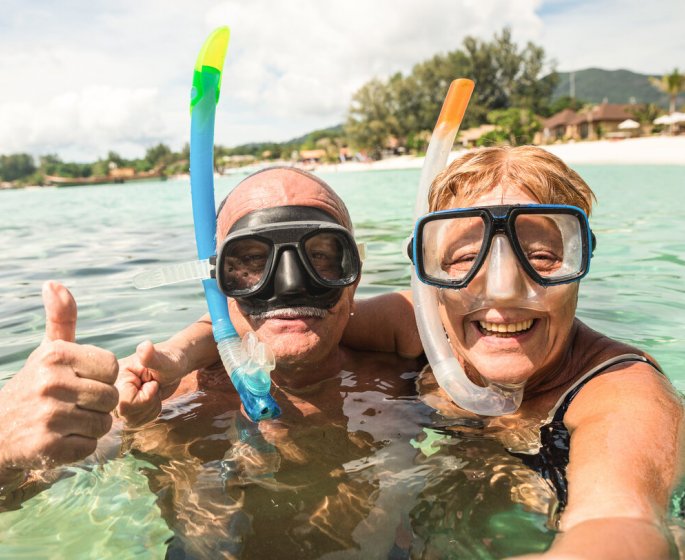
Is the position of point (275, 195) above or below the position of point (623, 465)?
above

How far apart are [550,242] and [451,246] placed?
0.32 m

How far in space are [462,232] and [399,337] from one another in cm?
93

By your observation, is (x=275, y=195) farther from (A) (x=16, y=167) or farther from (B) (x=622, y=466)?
(A) (x=16, y=167)

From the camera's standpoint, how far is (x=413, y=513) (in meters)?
1.81

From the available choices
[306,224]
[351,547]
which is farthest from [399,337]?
[351,547]

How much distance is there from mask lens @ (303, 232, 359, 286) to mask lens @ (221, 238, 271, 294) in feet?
0.60

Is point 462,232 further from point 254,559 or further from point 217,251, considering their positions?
point 254,559

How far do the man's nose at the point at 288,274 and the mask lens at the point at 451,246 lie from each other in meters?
0.45

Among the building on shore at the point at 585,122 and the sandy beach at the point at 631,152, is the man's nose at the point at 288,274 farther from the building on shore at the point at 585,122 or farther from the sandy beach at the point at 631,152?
the building on shore at the point at 585,122

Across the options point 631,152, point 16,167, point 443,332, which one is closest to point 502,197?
point 443,332

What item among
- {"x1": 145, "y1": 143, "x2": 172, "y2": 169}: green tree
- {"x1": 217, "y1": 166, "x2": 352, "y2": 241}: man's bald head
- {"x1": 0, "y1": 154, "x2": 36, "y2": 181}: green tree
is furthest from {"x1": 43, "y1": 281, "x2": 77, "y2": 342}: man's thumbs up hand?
{"x1": 0, "y1": 154, "x2": 36, "y2": 181}: green tree

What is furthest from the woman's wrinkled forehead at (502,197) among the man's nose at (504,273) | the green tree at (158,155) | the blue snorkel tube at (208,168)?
the green tree at (158,155)

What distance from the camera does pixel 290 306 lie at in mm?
2215

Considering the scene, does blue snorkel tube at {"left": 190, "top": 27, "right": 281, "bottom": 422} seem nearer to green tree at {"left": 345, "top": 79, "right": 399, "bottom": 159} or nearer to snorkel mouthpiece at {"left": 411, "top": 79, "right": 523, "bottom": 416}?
snorkel mouthpiece at {"left": 411, "top": 79, "right": 523, "bottom": 416}
